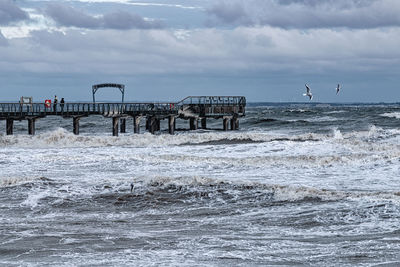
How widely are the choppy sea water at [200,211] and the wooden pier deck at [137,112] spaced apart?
49.7 ft

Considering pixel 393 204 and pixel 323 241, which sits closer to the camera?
pixel 323 241

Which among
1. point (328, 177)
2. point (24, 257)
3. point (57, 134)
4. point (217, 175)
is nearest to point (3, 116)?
point (57, 134)

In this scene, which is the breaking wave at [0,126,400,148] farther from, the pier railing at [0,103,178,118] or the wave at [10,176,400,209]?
the wave at [10,176,400,209]

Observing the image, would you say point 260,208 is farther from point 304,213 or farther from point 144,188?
point 144,188

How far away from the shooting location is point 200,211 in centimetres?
1919

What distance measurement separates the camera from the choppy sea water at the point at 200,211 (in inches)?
538

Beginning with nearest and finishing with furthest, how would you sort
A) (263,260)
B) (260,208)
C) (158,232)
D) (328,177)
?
(263,260), (158,232), (260,208), (328,177)

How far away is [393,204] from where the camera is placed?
18.5 metres

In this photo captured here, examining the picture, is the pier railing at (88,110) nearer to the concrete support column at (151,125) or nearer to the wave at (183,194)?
the concrete support column at (151,125)

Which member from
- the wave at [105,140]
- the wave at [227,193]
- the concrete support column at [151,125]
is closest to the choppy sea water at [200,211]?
the wave at [227,193]

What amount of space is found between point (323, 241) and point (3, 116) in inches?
1528

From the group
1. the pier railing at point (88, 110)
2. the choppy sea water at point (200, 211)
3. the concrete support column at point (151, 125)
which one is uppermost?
the pier railing at point (88, 110)

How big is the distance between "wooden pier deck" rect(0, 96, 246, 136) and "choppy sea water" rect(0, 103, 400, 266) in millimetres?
15139

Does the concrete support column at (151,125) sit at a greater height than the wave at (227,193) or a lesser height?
greater
